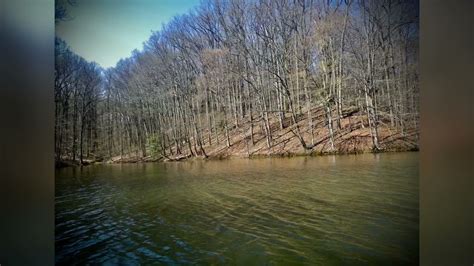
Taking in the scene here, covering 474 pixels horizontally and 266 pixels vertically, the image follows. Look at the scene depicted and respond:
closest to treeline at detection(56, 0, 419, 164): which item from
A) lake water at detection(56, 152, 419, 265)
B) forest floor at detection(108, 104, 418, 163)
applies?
forest floor at detection(108, 104, 418, 163)

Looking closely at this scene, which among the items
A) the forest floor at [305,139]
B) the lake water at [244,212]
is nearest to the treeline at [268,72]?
the forest floor at [305,139]

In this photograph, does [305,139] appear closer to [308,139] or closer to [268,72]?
[308,139]

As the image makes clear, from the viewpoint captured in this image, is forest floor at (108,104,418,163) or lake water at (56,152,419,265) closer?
lake water at (56,152,419,265)

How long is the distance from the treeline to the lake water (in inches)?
7.9

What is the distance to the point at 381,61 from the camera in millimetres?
2455

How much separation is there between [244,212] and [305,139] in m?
0.66

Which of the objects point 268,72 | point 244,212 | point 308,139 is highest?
point 268,72

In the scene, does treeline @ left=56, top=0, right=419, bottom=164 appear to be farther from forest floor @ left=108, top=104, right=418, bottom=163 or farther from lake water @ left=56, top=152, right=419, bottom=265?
lake water @ left=56, top=152, right=419, bottom=265

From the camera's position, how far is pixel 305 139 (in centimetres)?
248

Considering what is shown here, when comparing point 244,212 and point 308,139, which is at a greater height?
point 308,139

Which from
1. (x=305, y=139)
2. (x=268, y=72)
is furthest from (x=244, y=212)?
(x=268, y=72)

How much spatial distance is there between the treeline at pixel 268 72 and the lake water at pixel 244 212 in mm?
200

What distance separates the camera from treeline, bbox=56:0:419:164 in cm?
242
